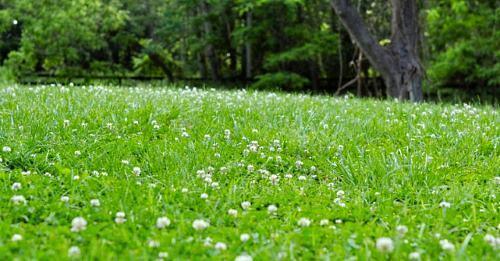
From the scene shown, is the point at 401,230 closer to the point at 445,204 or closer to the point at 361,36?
the point at 445,204

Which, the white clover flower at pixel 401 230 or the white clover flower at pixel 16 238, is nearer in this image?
the white clover flower at pixel 16 238

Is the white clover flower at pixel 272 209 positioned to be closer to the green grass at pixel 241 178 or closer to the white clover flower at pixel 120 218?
the green grass at pixel 241 178

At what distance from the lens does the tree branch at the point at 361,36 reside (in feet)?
38.0

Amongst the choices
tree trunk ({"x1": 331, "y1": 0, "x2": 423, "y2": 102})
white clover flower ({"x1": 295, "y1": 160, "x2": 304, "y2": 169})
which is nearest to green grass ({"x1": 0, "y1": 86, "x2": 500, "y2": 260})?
white clover flower ({"x1": 295, "y1": 160, "x2": 304, "y2": 169})

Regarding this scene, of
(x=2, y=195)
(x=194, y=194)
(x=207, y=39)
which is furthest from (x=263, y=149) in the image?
(x=207, y=39)

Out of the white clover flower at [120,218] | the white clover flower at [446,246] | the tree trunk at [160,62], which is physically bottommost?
the white clover flower at [446,246]

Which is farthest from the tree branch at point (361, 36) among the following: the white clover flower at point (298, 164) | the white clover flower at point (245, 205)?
the white clover flower at point (245, 205)

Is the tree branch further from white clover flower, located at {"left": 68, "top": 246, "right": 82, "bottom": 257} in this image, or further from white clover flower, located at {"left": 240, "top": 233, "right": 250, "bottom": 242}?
white clover flower, located at {"left": 68, "top": 246, "right": 82, "bottom": 257}

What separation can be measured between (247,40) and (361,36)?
8.70m

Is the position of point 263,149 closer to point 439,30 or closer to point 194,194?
point 194,194

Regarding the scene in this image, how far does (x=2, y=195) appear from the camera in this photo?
291 cm

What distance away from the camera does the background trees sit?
1767 centimetres

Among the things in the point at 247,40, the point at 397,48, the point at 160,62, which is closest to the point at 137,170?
the point at 397,48

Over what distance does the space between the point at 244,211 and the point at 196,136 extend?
6.46ft
